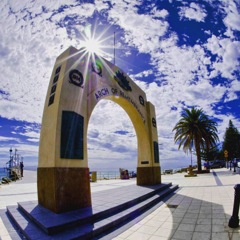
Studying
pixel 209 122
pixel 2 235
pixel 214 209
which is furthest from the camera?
pixel 209 122

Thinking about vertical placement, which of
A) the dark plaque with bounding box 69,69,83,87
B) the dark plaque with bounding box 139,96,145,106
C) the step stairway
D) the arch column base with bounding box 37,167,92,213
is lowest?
the step stairway

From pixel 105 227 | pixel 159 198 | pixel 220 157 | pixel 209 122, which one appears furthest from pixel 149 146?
pixel 220 157

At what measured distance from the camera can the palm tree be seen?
2536 centimetres

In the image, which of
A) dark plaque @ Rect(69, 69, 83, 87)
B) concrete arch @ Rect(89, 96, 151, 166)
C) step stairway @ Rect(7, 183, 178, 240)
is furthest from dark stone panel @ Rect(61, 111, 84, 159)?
concrete arch @ Rect(89, 96, 151, 166)

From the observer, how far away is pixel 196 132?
25.3 meters

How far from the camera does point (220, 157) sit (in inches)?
2509

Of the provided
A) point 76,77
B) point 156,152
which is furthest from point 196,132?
point 76,77

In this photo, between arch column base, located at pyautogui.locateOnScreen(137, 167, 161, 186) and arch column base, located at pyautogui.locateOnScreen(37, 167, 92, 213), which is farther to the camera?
arch column base, located at pyautogui.locateOnScreen(137, 167, 161, 186)

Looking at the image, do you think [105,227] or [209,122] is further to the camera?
[209,122]

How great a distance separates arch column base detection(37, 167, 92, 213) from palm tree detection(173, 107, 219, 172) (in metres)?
21.6

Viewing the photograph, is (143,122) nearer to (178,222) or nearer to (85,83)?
(85,83)

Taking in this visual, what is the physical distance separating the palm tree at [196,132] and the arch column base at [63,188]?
21.6 metres

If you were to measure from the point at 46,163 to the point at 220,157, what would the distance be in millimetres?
67197

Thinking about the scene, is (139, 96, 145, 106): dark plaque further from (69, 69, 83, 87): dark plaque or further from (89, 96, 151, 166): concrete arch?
(69, 69, 83, 87): dark plaque
